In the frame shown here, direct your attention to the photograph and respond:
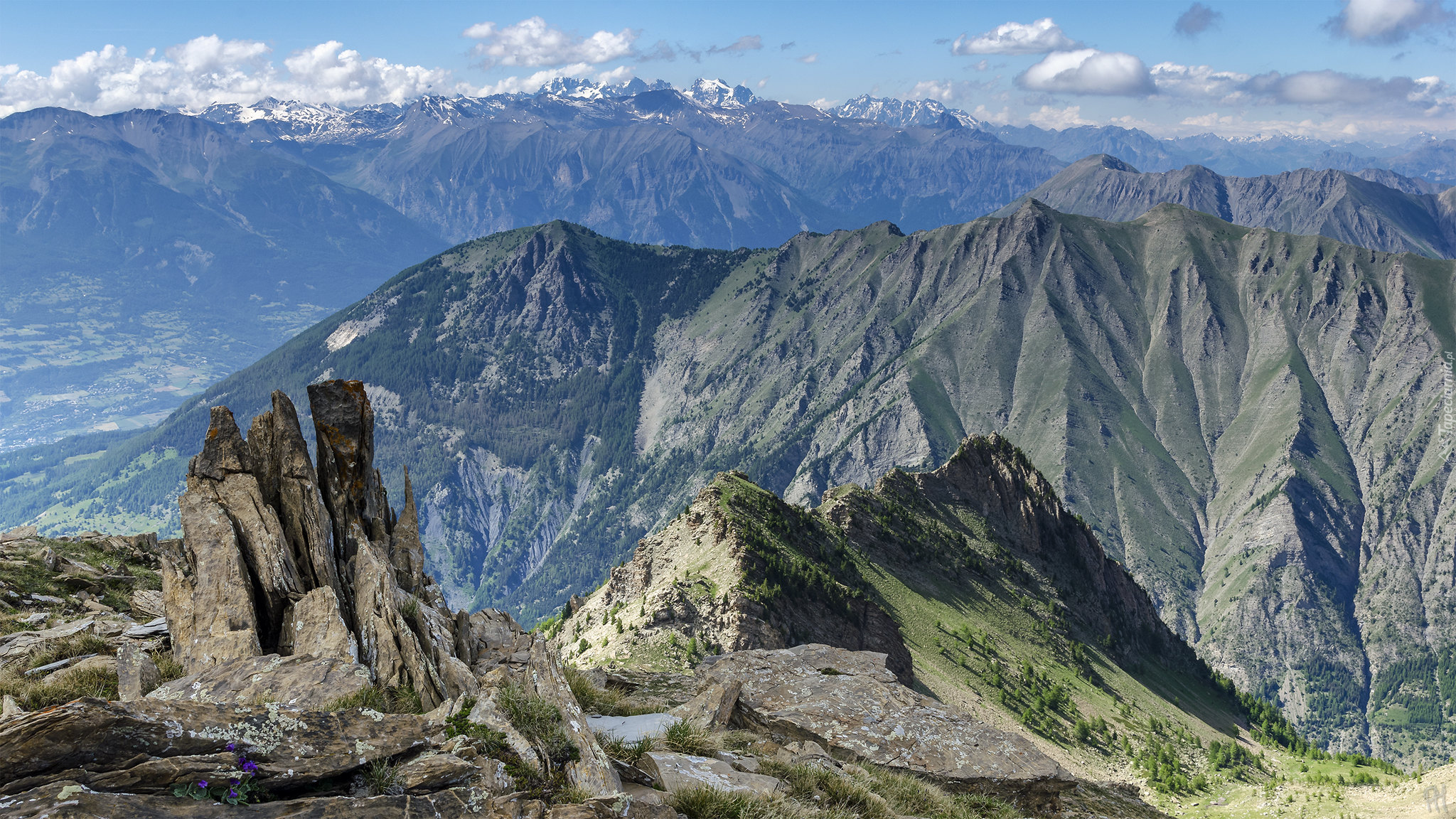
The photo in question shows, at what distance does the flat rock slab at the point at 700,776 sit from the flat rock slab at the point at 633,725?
1.59 metres

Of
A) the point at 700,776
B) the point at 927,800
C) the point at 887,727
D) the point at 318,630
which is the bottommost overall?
the point at 887,727

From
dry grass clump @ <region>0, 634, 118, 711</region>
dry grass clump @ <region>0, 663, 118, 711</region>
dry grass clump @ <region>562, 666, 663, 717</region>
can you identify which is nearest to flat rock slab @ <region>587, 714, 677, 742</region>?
dry grass clump @ <region>562, 666, 663, 717</region>

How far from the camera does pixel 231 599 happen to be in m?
21.6

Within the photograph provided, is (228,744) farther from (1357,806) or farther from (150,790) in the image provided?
(1357,806)

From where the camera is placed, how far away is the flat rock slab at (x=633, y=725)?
68.3 feet

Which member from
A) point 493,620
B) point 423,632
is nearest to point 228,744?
point 423,632

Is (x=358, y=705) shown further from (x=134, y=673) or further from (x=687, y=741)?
(x=687, y=741)

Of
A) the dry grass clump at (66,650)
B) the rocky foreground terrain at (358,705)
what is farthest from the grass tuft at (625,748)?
the dry grass clump at (66,650)

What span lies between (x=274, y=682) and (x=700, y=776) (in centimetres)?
995

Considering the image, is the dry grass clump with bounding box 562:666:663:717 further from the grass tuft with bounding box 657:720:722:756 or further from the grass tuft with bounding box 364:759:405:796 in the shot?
the grass tuft with bounding box 364:759:405:796

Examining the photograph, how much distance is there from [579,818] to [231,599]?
Answer: 45.5ft

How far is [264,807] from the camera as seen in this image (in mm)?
12039

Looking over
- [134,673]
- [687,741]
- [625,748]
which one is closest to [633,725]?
[687,741]

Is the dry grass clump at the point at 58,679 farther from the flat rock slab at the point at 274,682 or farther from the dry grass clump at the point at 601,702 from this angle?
the dry grass clump at the point at 601,702
